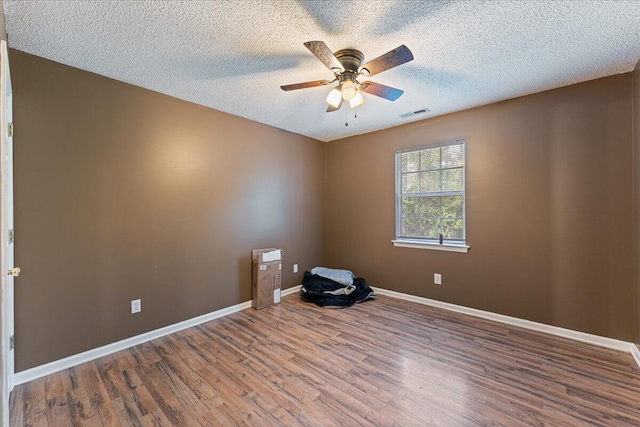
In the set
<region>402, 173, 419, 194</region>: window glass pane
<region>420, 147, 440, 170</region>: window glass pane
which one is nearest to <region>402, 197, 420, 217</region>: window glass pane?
<region>402, 173, 419, 194</region>: window glass pane

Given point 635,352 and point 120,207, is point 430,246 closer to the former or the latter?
point 635,352

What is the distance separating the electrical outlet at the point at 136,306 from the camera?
8.53 feet

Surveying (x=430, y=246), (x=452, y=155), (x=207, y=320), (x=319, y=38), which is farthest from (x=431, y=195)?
(x=207, y=320)

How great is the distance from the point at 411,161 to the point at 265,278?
255 cm

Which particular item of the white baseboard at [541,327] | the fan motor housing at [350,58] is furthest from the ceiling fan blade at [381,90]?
the white baseboard at [541,327]

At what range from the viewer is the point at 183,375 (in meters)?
2.11

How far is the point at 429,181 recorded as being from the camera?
3.63m

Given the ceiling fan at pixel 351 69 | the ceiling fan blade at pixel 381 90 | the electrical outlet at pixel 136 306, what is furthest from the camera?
the electrical outlet at pixel 136 306

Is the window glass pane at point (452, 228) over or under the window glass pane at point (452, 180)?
under

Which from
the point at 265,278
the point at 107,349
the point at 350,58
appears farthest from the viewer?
the point at 265,278

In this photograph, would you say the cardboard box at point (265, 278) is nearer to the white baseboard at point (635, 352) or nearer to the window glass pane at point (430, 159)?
the window glass pane at point (430, 159)

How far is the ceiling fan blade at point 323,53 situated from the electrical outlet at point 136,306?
2.70 metres

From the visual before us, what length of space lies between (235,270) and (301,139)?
2.24 meters

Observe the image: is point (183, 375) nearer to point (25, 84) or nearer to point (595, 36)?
point (25, 84)
